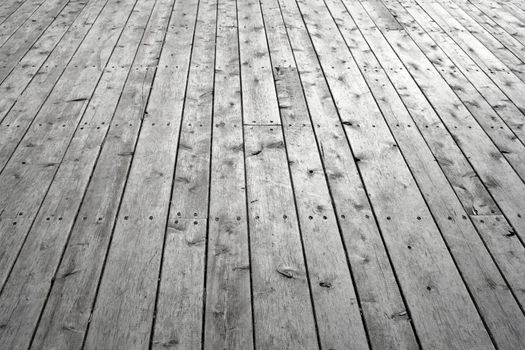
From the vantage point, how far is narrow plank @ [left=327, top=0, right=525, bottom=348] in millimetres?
1224

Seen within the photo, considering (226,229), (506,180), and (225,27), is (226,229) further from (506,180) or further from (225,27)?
(225,27)

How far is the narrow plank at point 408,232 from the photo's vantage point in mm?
1207

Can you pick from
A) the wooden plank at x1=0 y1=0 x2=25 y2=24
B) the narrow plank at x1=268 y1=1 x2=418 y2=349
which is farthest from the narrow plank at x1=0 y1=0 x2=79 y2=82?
the narrow plank at x1=268 y1=1 x2=418 y2=349

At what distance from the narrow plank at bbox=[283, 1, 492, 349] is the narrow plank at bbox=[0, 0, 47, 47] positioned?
2.32 meters

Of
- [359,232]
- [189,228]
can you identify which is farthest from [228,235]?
[359,232]

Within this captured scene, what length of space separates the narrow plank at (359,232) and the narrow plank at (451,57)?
84cm

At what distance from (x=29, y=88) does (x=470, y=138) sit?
2407 mm

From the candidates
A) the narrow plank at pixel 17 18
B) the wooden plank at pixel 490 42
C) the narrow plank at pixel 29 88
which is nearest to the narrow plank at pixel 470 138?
the wooden plank at pixel 490 42

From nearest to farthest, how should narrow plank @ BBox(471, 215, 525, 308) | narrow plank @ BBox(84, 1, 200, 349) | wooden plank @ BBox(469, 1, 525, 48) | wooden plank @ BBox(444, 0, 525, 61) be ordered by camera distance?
narrow plank @ BBox(84, 1, 200, 349)
narrow plank @ BBox(471, 215, 525, 308)
wooden plank @ BBox(444, 0, 525, 61)
wooden plank @ BBox(469, 1, 525, 48)

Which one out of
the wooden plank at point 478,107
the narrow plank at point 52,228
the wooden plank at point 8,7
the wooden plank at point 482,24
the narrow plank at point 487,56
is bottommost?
the narrow plank at point 52,228

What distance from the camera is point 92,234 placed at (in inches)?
57.2

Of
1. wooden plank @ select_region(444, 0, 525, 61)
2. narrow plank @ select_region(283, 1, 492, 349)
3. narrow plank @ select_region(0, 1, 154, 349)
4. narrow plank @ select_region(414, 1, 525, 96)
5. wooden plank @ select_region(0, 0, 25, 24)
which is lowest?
narrow plank @ select_region(0, 1, 154, 349)

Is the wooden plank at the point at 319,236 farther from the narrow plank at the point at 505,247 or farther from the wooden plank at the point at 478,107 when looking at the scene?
the wooden plank at the point at 478,107

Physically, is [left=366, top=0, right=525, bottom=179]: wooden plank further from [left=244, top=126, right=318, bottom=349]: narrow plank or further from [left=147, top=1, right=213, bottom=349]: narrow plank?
[left=147, top=1, right=213, bottom=349]: narrow plank
